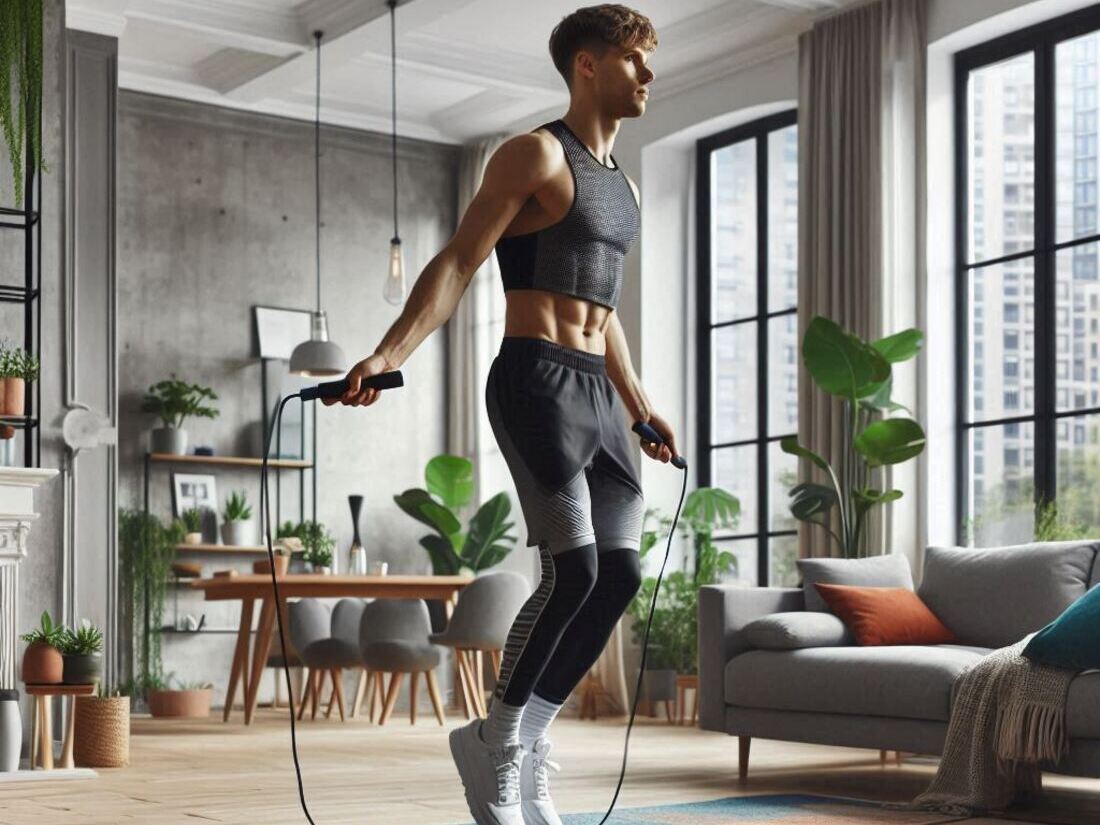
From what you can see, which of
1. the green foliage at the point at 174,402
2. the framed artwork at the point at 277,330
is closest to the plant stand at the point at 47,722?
the green foliage at the point at 174,402

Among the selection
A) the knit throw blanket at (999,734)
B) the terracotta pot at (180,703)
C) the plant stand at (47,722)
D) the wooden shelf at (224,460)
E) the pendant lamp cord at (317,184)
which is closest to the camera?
the knit throw blanket at (999,734)

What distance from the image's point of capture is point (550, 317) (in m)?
2.83

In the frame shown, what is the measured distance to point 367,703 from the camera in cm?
918

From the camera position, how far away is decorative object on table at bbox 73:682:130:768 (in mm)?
5238

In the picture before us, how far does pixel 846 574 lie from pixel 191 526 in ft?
15.2

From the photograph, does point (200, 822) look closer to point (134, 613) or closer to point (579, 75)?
point (579, 75)

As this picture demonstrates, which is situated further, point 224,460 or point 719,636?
point 224,460

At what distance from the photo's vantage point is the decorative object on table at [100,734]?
17.2 feet

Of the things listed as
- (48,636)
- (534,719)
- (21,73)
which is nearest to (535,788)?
(534,719)

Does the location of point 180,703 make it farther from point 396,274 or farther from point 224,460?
point 396,274

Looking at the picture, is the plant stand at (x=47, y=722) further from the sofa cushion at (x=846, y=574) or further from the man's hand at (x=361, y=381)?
the man's hand at (x=361, y=381)

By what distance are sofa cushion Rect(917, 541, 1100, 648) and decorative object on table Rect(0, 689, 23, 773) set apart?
2.92m

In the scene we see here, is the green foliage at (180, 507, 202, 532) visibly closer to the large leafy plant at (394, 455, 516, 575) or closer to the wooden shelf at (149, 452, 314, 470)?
the wooden shelf at (149, 452, 314, 470)

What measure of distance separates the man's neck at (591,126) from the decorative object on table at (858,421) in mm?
3546
